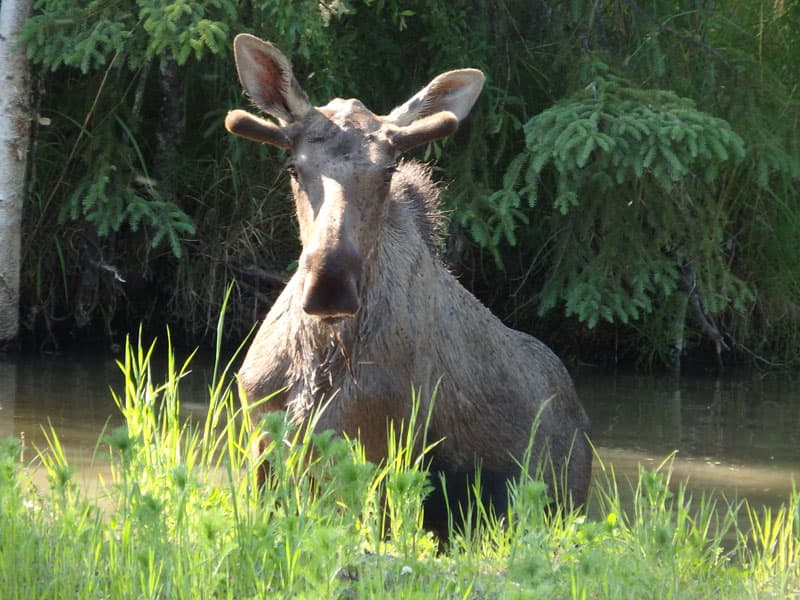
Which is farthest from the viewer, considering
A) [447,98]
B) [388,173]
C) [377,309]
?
[447,98]

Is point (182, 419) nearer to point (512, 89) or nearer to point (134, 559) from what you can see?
point (512, 89)

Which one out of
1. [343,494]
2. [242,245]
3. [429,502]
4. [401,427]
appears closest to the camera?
[343,494]

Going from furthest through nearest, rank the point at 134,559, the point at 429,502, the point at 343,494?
1. the point at 429,502
2. the point at 343,494
3. the point at 134,559

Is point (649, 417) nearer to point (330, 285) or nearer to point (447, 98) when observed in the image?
point (447, 98)

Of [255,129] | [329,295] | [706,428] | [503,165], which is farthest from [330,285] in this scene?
[503,165]

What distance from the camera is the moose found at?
15.7ft

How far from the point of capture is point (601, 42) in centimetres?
1046

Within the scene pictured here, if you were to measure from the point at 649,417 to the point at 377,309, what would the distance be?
4686 mm

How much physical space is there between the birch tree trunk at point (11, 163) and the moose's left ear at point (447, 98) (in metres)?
5.44

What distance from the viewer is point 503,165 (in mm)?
10703

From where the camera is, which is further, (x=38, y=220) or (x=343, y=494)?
(x=38, y=220)

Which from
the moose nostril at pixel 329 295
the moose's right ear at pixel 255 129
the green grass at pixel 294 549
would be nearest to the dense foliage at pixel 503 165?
the moose's right ear at pixel 255 129

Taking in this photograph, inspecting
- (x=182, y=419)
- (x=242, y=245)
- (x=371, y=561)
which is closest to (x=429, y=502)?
(x=371, y=561)

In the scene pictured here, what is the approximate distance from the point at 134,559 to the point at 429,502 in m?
2.25
